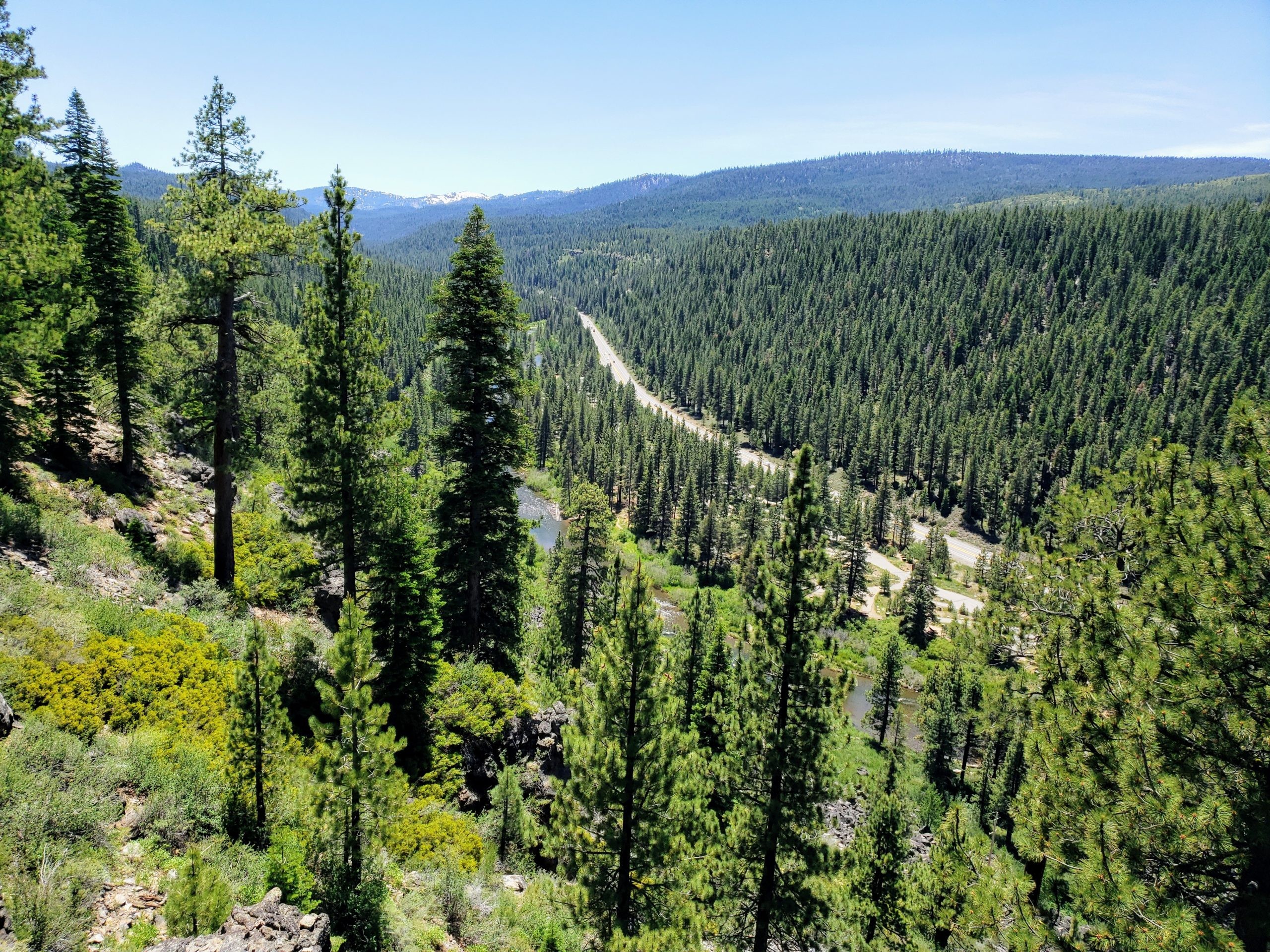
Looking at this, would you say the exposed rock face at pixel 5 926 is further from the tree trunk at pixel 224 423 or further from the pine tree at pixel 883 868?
the pine tree at pixel 883 868

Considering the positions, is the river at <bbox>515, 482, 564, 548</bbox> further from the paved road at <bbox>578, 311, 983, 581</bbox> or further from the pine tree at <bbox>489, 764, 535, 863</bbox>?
the pine tree at <bbox>489, 764, 535, 863</bbox>

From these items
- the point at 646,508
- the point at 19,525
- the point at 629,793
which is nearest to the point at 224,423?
the point at 19,525

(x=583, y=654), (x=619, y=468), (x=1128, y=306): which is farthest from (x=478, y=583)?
(x=1128, y=306)

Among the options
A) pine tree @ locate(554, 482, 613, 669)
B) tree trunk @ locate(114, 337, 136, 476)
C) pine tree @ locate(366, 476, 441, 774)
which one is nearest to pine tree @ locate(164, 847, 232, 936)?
pine tree @ locate(366, 476, 441, 774)

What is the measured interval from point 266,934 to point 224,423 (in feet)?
45.9

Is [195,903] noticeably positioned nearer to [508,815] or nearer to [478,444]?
[508,815]

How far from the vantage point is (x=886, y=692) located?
150 ft

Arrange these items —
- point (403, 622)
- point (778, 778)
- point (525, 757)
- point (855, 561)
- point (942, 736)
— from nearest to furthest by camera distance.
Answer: point (778, 778)
point (403, 622)
point (525, 757)
point (942, 736)
point (855, 561)

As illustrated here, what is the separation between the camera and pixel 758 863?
12203mm

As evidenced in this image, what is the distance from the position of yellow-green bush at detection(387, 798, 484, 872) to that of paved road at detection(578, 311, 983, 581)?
231 ft

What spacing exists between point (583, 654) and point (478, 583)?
45.1ft

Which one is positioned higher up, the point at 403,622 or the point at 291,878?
the point at 291,878

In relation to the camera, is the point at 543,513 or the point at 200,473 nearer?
the point at 200,473

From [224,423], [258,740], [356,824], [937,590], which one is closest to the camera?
[356,824]
